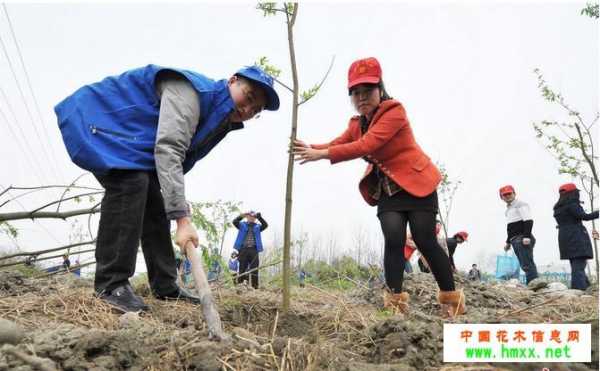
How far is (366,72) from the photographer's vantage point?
2832 mm

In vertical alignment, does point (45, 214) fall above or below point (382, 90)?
below

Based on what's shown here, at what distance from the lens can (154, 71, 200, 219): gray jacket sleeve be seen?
211 centimetres

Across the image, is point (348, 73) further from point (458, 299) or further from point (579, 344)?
point (579, 344)

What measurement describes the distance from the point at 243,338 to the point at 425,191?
1.64m

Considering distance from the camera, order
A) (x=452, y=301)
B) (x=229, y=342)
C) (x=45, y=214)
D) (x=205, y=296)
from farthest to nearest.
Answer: (x=45, y=214), (x=452, y=301), (x=205, y=296), (x=229, y=342)

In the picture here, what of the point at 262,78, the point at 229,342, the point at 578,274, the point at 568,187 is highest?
the point at 262,78

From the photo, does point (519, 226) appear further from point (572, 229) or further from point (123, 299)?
point (123, 299)

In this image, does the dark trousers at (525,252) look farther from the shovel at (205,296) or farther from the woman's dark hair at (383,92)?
the shovel at (205,296)

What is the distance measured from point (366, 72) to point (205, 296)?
1.73 meters

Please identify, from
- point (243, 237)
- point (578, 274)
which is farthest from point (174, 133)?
point (243, 237)

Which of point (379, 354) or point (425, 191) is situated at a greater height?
point (425, 191)

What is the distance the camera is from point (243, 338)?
157cm

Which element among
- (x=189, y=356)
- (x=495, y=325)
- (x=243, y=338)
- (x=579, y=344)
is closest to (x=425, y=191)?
(x=495, y=325)

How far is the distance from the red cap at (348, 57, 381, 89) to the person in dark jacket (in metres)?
4.75
